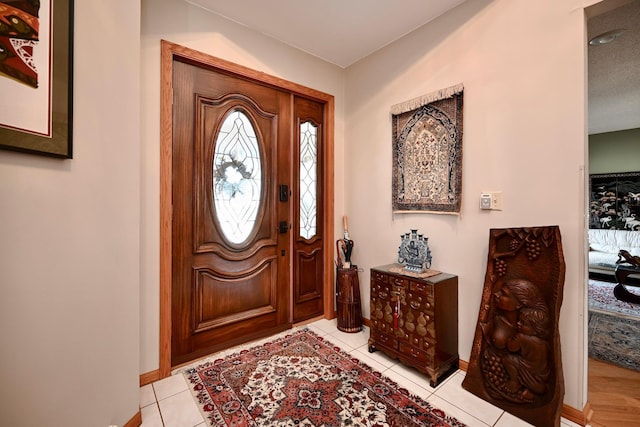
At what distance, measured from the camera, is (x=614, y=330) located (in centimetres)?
275

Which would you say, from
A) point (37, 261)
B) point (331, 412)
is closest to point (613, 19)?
point (331, 412)

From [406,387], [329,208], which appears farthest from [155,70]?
[406,387]

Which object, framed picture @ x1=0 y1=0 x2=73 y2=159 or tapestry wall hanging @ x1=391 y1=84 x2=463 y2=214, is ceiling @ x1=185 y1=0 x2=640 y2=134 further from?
framed picture @ x1=0 y1=0 x2=73 y2=159

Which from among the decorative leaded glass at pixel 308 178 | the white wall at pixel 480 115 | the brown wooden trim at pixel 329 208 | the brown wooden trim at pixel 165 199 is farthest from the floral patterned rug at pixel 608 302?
the brown wooden trim at pixel 165 199

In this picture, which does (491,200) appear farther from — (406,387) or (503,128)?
(406,387)

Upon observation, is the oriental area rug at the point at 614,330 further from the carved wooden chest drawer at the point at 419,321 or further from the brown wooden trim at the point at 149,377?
the brown wooden trim at the point at 149,377

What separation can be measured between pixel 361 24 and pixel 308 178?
58.1 inches

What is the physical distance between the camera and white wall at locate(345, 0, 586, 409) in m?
1.60

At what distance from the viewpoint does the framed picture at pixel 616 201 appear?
4.96m

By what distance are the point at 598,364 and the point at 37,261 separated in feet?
11.9

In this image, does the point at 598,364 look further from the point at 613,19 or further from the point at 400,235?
the point at 613,19

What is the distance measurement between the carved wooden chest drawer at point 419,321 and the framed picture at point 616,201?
5527 millimetres

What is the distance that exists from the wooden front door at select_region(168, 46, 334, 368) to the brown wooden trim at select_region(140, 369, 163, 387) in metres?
0.08

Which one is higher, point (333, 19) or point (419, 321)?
point (333, 19)
